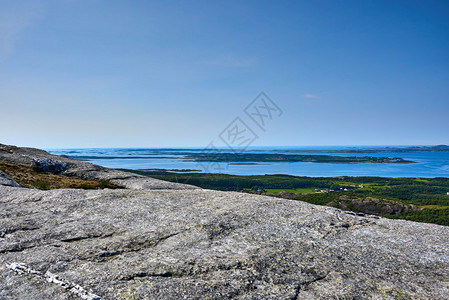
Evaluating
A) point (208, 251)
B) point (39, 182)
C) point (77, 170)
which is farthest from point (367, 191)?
point (208, 251)

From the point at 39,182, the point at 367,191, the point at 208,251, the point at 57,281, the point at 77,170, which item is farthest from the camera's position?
the point at 367,191

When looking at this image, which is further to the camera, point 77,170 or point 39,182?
point 77,170

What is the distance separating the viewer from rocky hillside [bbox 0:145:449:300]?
615 centimetres

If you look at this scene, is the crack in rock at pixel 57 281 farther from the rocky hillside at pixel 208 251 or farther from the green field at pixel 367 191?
the green field at pixel 367 191

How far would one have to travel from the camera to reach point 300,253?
8.04 metres

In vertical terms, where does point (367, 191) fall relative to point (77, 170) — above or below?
below

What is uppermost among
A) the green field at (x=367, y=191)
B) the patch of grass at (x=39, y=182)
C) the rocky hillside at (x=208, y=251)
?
the patch of grass at (x=39, y=182)

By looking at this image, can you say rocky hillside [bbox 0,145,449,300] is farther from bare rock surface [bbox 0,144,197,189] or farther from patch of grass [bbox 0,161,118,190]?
bare rock surface [bbox 0,144,197,189]

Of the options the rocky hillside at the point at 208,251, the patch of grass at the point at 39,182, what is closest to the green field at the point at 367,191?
the patch of grass at the point at 39,182

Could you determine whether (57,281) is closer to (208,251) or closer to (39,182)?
(208,251)

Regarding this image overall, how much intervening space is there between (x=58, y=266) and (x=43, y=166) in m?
25.7

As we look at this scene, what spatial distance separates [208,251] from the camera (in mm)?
7875

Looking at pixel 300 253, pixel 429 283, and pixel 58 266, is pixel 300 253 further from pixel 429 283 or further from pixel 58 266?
pixel 58 266

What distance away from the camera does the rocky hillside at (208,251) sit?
6.15 meters
